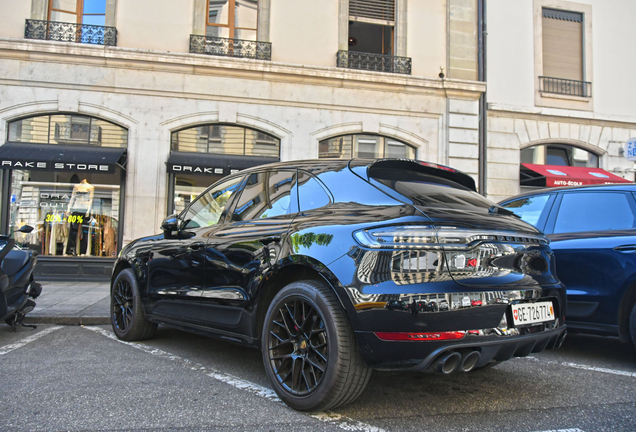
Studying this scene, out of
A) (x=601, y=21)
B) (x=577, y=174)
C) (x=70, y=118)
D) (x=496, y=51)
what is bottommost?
(x=577, y=174)

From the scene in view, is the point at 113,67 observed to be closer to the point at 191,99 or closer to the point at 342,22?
the point at 191,99

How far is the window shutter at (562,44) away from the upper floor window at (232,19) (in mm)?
8269

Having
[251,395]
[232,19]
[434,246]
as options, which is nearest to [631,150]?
[232,19]

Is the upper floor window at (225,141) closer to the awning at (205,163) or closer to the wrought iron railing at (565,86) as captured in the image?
the awning at (205,163)

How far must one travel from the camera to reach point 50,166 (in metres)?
9.98

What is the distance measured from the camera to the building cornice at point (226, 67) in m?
10.6

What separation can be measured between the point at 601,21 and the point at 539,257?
14356 millimetres

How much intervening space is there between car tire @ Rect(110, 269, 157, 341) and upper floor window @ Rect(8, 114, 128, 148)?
720cm

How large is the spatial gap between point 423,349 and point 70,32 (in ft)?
38.6

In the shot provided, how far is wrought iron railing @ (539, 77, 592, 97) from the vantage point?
13.3 metres

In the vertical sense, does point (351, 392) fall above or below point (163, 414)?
above

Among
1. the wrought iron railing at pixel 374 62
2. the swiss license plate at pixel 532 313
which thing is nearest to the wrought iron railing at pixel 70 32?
the wrought iron railing at pixel 374 62

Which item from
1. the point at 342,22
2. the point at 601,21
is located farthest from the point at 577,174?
the point at 342,22

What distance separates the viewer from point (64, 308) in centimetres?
652
